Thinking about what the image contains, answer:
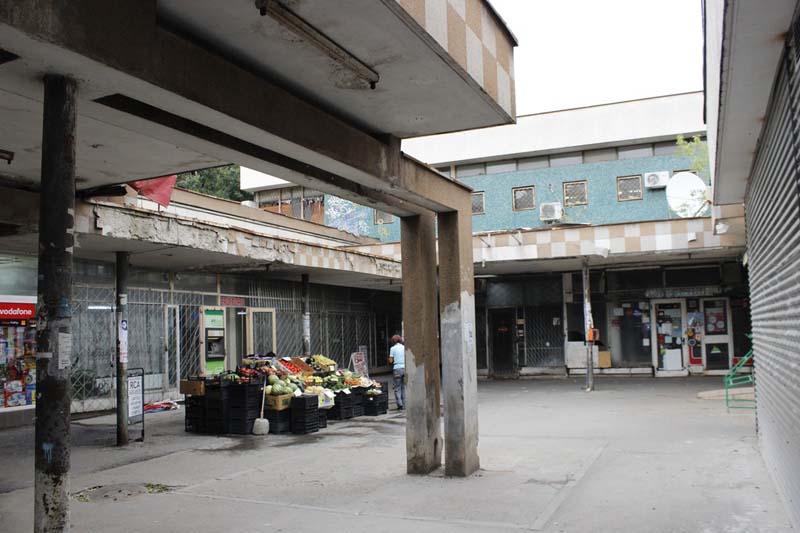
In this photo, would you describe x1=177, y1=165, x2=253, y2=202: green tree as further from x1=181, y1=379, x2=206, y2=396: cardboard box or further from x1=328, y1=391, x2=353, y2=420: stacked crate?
x1=181, y1=379, x2=206, y2=396: cardboard box

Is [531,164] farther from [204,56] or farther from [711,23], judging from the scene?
[204,56]

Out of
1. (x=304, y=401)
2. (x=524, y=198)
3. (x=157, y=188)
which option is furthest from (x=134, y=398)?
(x=524, y=198)

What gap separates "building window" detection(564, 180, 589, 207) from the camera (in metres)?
24.1

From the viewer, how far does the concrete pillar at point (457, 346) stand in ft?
26.6

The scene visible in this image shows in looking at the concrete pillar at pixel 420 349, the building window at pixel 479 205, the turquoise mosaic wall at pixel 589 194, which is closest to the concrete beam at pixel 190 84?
the concrete pillar at pixel 420 349

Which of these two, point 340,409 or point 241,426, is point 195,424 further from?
point 340,409

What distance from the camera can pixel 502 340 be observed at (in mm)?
24406

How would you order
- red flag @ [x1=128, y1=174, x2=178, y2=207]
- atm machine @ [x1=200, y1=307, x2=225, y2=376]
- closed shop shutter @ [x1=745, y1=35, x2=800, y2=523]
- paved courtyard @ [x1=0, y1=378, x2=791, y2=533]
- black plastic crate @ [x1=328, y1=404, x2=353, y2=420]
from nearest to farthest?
→ closed shop shutter @ [x1=745, y1=35, x2=800, y2=523], paved courtyard @ [x1=0, y1=378, x2=791, y2=533], red flag @ [x1=128, y1=174, x2=178, y2=207], black plastic crate @ [x1=328, y1=404, x2=353, y2=420], atm machine @ [x1=200, y1=307, x2=225, y2=376]

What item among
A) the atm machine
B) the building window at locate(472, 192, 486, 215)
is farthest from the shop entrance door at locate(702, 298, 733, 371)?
the atm machine

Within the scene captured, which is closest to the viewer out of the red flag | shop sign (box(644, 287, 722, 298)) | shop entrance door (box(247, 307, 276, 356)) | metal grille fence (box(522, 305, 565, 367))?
the red flag

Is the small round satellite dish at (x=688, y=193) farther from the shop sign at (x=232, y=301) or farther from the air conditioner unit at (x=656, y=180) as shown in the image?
the shop sign at (x=232, y=301)

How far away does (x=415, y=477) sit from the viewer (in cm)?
810

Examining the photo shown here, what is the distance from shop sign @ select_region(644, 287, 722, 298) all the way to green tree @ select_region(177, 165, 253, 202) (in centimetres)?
2220

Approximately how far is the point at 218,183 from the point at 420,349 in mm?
31652
